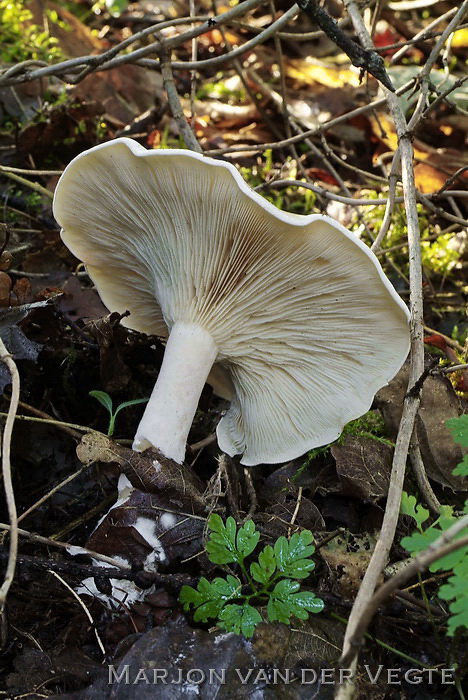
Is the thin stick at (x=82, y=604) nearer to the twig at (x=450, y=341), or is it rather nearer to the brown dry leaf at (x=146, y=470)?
the brown dry leaf at (x=146, y=470)

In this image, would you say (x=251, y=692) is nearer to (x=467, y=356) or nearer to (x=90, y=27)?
(x=467, y=356)

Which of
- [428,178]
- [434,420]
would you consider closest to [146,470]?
[434,420]

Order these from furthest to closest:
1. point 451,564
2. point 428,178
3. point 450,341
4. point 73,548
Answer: point 428,178, point 450,341, point 73,548, point 451,564

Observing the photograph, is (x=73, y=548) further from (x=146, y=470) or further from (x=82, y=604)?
(x=146, y=470)

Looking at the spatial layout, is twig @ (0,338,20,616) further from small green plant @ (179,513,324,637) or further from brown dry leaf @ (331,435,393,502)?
brown dry leaf @ (331,435,393,502)

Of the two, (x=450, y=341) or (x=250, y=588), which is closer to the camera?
(x=250, y=588)

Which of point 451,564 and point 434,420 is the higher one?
point 451,564

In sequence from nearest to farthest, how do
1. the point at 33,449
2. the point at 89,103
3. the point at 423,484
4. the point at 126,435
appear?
the point at 423,484 → the point at 33,449 → the point at 126,435 → the point at 89,103

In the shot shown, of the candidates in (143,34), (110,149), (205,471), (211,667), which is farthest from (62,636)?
(143,34)
